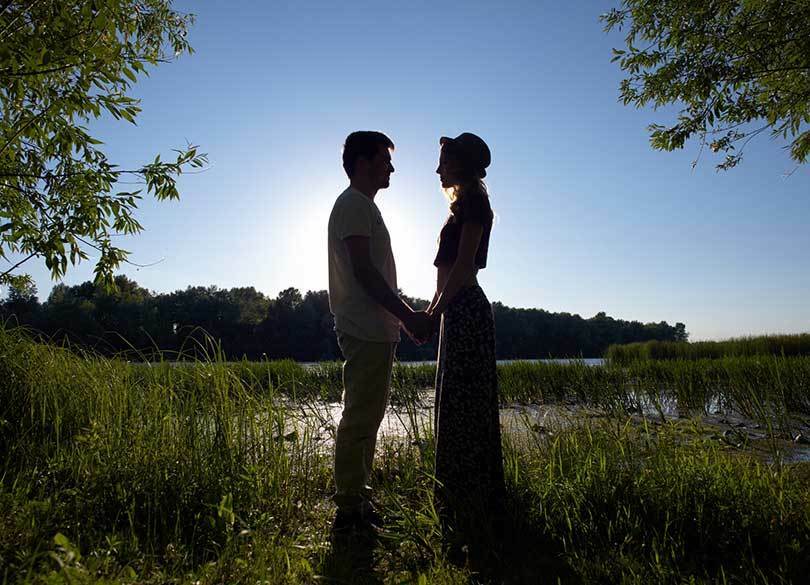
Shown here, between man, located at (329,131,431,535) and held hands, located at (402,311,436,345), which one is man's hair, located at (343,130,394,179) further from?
held hands, located at (402,311,436,345)

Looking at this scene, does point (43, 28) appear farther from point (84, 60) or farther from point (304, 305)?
point (304, 305)

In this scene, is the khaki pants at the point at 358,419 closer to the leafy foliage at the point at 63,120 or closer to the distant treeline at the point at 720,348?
the leafy foliage at the point at 63,120

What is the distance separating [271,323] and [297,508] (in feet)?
132

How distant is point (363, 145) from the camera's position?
2.85 metres

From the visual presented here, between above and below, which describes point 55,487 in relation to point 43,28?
below

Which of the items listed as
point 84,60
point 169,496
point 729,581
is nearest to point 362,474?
point 169,496

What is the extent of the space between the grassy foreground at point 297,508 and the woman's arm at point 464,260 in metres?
1.05

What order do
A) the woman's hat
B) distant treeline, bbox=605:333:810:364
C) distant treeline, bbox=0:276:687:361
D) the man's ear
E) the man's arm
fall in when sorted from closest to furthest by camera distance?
1. the man's arm
2. the woman's hat
3. the man's ear
4. distant treeline, bbox=605:333:810:364
5. distant treeline, bbox=0:276:687:361

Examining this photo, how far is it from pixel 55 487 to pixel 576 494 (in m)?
2.98

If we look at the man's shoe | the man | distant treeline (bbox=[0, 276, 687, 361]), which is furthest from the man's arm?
distant treeline (bbox=[0, 276, 687, 361])

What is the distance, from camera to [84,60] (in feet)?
11.9

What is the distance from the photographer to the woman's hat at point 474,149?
2.73m

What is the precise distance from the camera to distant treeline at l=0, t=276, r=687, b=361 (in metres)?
30.9

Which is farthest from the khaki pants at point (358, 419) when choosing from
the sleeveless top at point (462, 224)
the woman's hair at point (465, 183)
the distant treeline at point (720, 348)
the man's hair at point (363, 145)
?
the distant treeline at point (720, 348)
